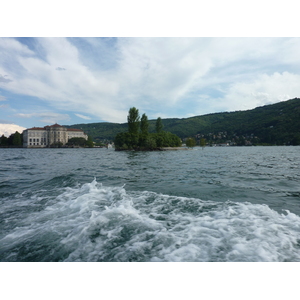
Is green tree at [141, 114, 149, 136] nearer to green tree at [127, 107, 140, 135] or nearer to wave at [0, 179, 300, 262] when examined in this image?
green tree at [127, 107, 140, 135]

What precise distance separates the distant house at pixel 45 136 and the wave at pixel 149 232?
18513 cm

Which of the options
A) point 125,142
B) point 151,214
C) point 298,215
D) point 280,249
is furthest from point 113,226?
point 125,142

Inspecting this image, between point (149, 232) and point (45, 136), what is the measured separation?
19716 centimetres

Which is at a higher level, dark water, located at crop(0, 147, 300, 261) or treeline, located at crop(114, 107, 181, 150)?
treeline, located at crop(114, 107, 181, 150)

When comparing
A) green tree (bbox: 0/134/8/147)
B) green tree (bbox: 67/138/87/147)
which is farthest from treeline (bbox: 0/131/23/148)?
green tree (bbox: 67/138/87/147)

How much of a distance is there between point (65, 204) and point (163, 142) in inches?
3395

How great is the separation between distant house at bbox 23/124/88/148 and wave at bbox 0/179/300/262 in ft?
607

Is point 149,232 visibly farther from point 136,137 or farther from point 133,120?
point 133,120

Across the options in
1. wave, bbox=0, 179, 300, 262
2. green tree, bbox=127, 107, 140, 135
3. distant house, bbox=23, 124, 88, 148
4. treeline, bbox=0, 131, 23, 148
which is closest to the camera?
wave, bbox=0, 179, 300, 262

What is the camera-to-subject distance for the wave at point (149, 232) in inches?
157

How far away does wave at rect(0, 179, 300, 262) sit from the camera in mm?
3998

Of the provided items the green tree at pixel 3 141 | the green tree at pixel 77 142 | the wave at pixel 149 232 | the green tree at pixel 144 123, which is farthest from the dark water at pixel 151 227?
the green tree at pixel 77 142

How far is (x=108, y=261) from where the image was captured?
151 inches
